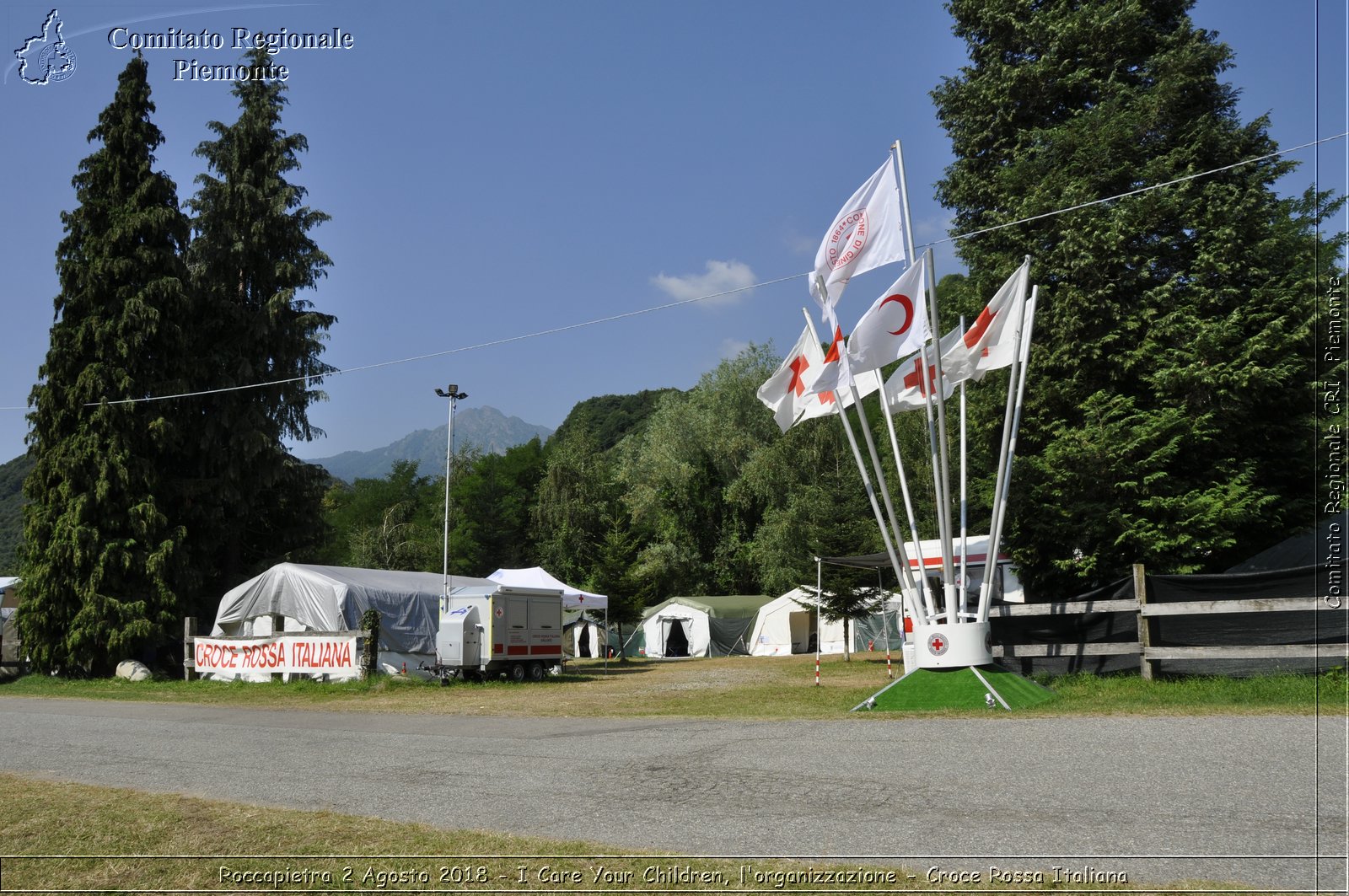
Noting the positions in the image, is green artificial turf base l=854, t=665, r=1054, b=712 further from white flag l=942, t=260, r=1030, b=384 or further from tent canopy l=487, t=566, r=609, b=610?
tent canopy l=487, t=566, r=609, b=610

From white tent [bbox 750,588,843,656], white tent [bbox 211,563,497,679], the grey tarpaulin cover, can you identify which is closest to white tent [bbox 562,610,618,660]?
white tent [bbox 750,588,843,656]

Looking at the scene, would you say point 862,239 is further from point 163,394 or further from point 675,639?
point 675,639

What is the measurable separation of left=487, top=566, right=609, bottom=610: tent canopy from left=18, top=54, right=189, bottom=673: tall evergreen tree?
998 centimetres

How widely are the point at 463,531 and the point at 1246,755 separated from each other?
56718 millimetres

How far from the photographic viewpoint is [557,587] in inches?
1216

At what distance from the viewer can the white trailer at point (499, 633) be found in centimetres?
2211

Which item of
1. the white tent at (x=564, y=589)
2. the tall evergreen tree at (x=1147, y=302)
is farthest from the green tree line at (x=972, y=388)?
the white tent at (x=564, y=589)

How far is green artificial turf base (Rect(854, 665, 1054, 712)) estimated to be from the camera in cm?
1173

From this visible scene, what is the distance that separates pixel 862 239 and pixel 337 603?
56.2 ft

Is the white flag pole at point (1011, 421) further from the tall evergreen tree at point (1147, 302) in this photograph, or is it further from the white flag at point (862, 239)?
the tall evergreen tree at point (1147, 302)

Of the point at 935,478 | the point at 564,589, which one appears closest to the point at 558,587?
the point at 564,589

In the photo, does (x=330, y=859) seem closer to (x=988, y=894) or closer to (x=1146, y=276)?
(x=988, y=894)

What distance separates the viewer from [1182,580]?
42.7 feet

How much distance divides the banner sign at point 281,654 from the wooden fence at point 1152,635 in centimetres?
1437
